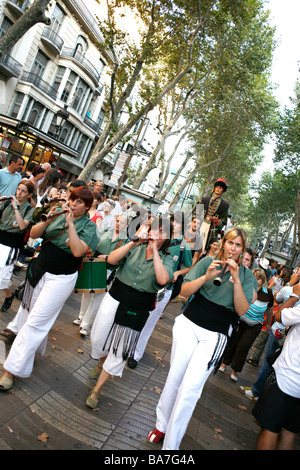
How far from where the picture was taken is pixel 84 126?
111ft

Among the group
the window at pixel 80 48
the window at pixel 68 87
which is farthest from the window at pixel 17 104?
the window at pixel 80 48

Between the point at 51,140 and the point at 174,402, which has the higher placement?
the point at 51,140

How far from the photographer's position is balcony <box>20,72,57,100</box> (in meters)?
25.3

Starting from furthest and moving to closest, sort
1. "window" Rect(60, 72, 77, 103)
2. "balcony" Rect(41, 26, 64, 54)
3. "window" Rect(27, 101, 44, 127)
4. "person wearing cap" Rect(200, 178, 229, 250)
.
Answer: "window" Rect(60, 72, 77, 103)
"window" Rect(27, 101, 44, 127)
"balcony" Rect(41, 26, 64, 54)
"person wearing cap" Rect(200, 178, 229, 250)

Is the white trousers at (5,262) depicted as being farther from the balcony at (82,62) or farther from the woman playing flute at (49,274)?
the balcony at (82,62)

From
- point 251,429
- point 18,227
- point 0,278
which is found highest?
point 18,227

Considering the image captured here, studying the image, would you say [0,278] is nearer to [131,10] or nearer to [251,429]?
[251,429]

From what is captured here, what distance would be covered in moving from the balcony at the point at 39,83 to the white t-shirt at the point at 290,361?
26.9 metres

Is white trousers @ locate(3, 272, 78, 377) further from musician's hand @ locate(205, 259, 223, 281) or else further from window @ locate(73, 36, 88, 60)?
window @ locate(73, 36, 88, 60)

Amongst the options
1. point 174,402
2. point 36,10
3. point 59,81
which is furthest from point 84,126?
point 174,402

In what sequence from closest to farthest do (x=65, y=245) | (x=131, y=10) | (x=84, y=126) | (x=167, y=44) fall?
(x=65, y=245), (x=131, y=10), (x=167, y=44), (x=84, y=126)

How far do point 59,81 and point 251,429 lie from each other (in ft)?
98.3

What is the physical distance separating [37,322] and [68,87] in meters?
29.9

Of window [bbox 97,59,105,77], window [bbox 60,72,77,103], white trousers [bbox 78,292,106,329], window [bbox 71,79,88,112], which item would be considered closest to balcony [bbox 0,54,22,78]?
window [bbox 60,72,77,103]
